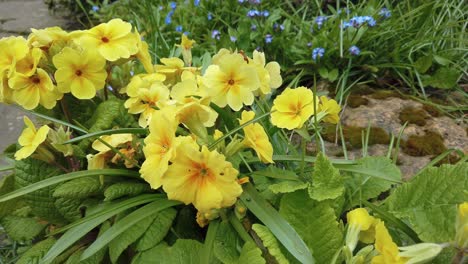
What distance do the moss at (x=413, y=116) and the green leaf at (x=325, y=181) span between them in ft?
3.33

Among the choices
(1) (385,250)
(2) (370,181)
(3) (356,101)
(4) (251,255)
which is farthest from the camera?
(3) (356,101)

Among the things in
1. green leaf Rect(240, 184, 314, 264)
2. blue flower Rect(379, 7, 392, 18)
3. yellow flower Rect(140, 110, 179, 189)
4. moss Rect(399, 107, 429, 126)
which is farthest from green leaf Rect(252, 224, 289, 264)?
blue flower Rect(379, 7, 392, 18)

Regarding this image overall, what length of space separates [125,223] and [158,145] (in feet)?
0.79

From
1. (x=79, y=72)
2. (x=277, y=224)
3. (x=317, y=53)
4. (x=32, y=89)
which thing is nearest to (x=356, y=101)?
(x=317, y=53)

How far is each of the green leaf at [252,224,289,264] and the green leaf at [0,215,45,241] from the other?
0.74 metres

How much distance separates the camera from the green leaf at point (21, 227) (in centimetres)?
156

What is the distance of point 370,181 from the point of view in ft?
4.92

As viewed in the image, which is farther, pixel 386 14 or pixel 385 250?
pixel 386 14

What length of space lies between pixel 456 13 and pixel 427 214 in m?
2.20

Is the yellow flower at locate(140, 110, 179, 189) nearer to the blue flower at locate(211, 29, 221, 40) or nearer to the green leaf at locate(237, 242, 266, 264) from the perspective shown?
the green leaf at locate(237, 242, 266, 264)

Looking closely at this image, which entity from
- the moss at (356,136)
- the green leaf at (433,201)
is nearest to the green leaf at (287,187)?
the green leaf at (433,201)

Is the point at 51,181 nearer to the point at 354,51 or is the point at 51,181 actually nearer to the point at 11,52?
the point at 11,52

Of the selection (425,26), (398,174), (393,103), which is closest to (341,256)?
(398,174)

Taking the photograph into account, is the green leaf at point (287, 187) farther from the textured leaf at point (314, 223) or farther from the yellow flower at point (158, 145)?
the yellow flower at point (158, 145)
